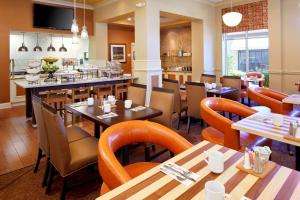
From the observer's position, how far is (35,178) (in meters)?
2.70

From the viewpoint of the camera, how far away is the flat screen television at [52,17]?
22.4ft

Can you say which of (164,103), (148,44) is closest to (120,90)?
(148,44)

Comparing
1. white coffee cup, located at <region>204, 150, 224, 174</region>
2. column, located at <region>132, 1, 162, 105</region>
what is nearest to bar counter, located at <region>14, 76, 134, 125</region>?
column, located at <region>132, 1, 162, 105</region>

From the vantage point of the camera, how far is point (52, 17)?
706cm

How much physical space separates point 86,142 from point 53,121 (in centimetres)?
54

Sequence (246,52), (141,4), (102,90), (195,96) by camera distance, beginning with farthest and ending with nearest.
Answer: (246,52) < (141,4) < (102,90) < (195,96)

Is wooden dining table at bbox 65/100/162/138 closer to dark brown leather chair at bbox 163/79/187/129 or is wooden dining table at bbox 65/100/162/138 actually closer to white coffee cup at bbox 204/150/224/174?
white coffee cup at bbox 204/150/224/174

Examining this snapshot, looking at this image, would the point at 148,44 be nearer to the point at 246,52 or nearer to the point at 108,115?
the point at 108,115

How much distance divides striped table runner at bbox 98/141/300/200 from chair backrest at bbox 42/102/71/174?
1.15 m

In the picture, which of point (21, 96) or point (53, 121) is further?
point (21, 96)

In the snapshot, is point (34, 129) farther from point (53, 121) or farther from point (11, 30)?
point (11, 30)

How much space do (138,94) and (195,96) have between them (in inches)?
43.8

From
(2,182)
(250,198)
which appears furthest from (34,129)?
(250,198)

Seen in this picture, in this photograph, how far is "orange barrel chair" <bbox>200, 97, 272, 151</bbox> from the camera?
7.25 ft
